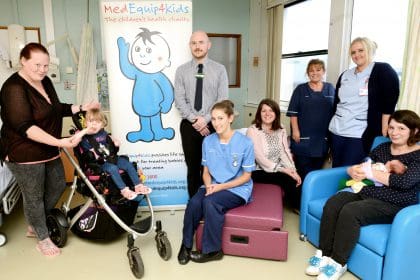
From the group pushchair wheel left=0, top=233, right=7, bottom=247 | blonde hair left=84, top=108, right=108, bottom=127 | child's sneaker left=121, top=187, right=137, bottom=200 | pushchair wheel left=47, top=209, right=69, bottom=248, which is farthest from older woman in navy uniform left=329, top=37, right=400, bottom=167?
pushchair wheel left=0, top=233, right=7, bottom=247

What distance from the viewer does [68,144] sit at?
2.08 meters

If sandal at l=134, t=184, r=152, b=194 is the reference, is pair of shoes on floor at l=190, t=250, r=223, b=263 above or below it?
below

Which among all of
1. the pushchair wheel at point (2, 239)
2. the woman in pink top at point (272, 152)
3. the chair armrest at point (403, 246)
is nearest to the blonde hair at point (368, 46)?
the woman in pink top at point (272, 152)

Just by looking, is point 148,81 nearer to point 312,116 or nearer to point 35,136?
point 35,136

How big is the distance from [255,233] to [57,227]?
146 centimetres

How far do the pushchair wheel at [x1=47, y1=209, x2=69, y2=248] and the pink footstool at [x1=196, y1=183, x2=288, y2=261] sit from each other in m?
0.99

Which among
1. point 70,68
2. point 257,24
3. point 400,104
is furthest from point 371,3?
point 70,68

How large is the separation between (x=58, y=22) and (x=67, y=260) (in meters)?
3.31

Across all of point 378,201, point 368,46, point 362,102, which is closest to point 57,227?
point 378,201

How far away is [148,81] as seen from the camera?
2850 millimetres

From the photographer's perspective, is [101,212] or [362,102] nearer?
[101,212]

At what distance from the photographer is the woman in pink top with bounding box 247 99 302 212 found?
285 centimetres

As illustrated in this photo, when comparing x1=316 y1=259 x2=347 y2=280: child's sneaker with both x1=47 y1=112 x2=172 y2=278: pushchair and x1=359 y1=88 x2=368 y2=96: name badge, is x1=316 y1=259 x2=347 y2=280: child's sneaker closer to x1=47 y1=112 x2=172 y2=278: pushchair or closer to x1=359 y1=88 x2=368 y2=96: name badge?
x1=47 y1=112 x2=172 y2=278: pushchair

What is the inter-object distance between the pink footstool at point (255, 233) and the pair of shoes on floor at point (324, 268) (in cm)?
20
